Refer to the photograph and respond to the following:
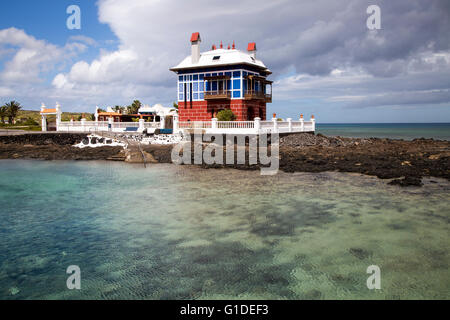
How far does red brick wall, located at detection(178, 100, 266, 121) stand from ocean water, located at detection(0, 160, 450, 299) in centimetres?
2186

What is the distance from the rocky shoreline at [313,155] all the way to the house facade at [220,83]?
6.97 metres

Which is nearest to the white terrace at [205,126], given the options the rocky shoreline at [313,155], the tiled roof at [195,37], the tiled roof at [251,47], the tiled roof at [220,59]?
the rocky shoreline at [313,155]

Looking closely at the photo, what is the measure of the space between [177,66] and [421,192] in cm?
3245

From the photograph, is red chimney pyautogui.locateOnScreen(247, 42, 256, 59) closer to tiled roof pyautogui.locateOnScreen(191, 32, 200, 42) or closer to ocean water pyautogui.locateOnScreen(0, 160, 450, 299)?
tiled roof pyautogui.locateOnScreen(191, 32, 200, 42)

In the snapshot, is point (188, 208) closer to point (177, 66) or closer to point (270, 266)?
point (270, 266)

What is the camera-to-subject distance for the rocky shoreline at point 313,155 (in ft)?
64.4

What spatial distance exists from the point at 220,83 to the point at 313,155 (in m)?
16.7

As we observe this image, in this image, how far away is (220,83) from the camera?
128ft

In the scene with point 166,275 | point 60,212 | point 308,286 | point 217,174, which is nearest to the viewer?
point 308,286

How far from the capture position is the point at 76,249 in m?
8.71

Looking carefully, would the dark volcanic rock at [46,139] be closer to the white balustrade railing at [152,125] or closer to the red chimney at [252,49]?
the white balustrade railing at [152,125]

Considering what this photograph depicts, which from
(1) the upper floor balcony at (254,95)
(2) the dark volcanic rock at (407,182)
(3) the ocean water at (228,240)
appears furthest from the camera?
(1) the upper floor balcony at (254,95)
